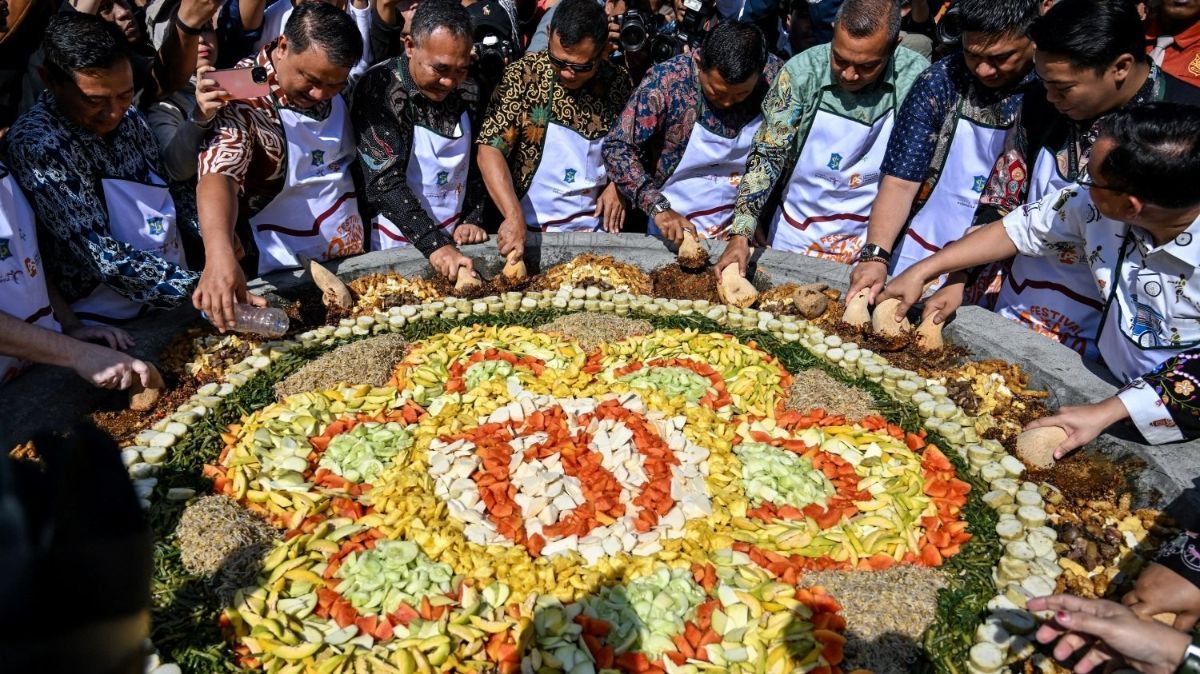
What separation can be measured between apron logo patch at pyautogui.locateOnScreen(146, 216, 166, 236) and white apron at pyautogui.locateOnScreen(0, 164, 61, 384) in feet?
1.59

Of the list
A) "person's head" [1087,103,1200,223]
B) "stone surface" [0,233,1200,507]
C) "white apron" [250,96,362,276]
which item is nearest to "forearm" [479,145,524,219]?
"stone surface" [0,233,1200,507]

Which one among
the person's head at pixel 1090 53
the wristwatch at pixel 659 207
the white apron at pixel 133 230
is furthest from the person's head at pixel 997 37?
the white apron at pixel 133 230

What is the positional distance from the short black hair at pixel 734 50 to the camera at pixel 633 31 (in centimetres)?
90

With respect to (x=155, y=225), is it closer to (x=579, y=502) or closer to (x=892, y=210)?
(x=579, y=502)

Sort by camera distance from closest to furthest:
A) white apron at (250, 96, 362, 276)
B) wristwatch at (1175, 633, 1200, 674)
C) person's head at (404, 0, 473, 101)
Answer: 1. wristwatch at (1175, 633, 1200, 674)
2. person's head at (404, 0, 473, 101)
3. white apron at (250, 96, 362, 276)

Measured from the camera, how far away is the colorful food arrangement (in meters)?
2.76

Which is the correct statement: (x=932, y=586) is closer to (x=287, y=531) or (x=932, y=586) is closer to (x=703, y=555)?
(x=703, y=555)

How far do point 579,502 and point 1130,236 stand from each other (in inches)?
102

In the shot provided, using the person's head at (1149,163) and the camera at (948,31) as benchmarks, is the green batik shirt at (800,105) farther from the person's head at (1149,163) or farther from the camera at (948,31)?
the person's head at (1149,163)

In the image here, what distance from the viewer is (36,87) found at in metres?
4.62

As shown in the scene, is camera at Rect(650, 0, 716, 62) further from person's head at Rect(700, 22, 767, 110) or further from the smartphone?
the smartphone

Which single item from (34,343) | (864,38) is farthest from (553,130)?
(34,343)

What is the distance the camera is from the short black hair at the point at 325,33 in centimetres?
390

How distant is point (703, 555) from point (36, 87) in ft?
14.9
